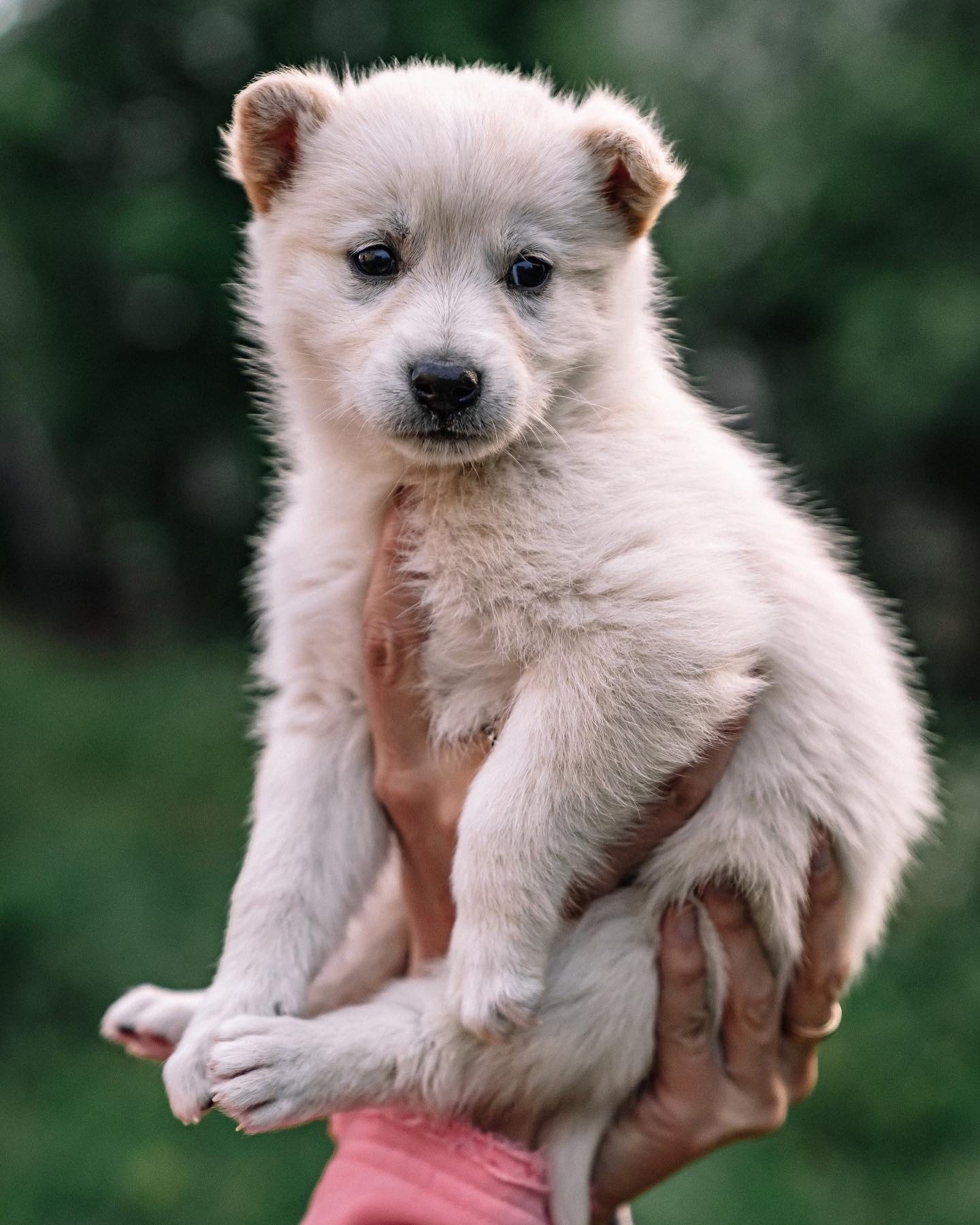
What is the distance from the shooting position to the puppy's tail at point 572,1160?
289 centimetres

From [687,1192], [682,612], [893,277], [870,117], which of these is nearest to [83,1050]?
[687,1192]

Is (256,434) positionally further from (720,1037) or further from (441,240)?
(720,1037)

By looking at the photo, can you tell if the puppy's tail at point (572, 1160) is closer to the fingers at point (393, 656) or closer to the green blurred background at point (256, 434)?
the fingers at point (393, 656)

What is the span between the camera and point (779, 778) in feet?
9.85

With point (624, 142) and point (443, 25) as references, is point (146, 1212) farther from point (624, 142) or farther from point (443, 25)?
point (443, 25)

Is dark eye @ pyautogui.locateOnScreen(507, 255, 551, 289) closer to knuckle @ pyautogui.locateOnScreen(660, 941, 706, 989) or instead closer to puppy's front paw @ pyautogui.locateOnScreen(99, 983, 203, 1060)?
knuckle @ pyautogui.locateOnScreen(660, 941, 706, 989)

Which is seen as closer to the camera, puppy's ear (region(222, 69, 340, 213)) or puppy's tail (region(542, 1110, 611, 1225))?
puppy's tail (region(542, 1110, 611, 1225))

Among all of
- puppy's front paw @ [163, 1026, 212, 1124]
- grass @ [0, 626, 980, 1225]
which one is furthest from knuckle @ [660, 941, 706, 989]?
grass @ [0, 626, 980, 1225]

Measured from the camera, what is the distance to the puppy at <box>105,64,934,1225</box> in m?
2.79

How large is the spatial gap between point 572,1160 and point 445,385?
176 cm

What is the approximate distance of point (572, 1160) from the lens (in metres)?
2.92

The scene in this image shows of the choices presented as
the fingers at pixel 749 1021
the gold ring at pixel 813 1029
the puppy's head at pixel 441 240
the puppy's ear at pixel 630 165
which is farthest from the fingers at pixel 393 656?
the gold ring at pixel 813 1029

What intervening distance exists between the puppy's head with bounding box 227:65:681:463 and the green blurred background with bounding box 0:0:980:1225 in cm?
398

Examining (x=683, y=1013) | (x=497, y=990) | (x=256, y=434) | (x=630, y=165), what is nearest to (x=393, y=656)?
(x=497, y=990)
